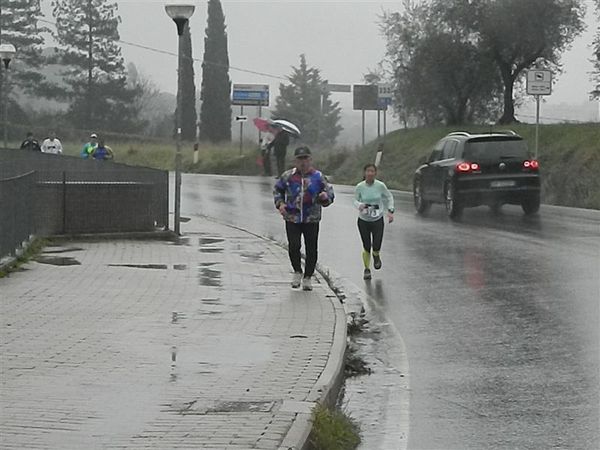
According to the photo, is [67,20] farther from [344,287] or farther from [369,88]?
[344,287]

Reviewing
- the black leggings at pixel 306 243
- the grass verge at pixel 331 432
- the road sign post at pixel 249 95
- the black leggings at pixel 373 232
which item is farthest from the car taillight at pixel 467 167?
the road sign post at pixel 249 95

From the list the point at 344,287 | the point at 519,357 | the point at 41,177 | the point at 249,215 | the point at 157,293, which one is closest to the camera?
the point at 519,357

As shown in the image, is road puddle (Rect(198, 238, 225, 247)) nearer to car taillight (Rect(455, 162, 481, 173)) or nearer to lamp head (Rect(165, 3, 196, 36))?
lamp head (Rect(165, 3, 196, 36))

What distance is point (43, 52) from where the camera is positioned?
273ft

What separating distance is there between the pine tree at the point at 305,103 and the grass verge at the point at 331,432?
90383mm

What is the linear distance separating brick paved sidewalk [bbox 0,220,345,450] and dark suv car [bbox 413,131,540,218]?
31.3 feet

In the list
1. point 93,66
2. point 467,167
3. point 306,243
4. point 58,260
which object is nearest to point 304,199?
point 306,243

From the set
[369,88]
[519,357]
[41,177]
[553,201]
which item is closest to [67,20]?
[369,88]

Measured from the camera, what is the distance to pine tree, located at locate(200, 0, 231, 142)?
3226 inches

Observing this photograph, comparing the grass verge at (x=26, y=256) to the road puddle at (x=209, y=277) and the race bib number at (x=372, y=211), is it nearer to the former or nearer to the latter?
the road puddle at (x=209, y=277)

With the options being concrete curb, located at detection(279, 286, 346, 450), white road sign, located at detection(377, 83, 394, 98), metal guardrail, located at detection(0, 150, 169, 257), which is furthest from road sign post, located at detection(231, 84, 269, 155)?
concrete curb, located at detection(279, 286, 346, 450)

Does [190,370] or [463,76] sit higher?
[463,76]

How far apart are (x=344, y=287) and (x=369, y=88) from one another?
110 ft

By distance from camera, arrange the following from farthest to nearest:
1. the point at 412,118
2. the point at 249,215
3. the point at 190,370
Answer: the point at 412,118 < the point at 249,215 < the point at 190,370
